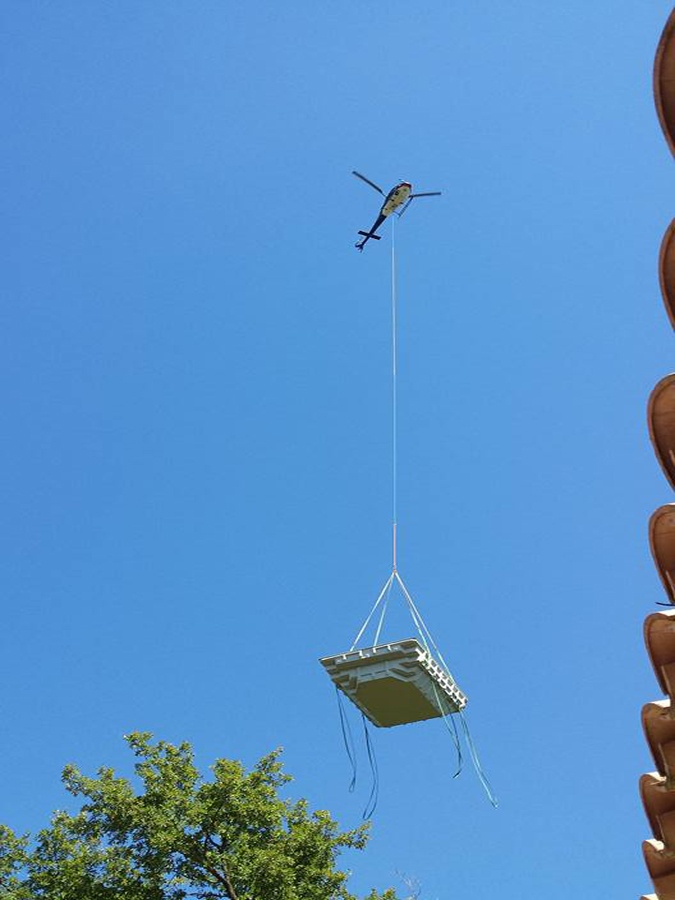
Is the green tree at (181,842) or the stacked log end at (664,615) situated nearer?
the stacked log end at (664,615)

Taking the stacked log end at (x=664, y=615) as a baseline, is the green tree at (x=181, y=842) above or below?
above

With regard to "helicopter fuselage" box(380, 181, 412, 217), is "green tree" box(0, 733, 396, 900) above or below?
below

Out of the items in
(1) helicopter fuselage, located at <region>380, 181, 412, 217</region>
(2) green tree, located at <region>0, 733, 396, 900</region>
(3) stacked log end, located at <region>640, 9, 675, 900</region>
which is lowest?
(3) stacked log end, located at <region>640, 9, 675, 900</region>

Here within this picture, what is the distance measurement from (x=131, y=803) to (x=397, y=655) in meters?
13.9

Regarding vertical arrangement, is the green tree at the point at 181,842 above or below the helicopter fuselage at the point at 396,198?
below

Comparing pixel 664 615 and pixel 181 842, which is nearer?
pixel 664 615

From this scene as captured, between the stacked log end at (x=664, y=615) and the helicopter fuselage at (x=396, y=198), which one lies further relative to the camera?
the helicopter fuselage at (x=396, y=198)

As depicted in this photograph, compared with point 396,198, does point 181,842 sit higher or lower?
lower

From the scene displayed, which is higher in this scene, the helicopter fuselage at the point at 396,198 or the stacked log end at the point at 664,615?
the helicopter fuselage at the point at 396,198

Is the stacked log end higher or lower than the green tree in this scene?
lower

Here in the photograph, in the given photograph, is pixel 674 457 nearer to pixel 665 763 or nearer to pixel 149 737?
pixel 665 763

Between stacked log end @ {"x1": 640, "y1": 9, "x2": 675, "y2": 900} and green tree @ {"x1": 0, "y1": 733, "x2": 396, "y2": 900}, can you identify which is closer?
stacked log end @ {"x1": 640, "y1": 9, "x2": 675, "y2": 900}

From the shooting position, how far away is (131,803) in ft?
93.2

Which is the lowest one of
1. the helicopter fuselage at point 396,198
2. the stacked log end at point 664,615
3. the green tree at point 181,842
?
the stacked log end at point 664,615
